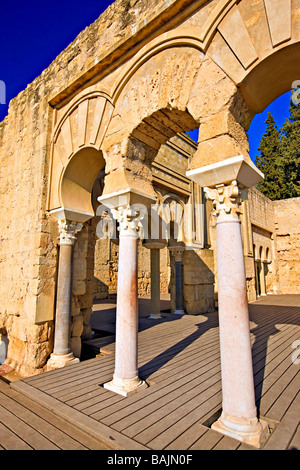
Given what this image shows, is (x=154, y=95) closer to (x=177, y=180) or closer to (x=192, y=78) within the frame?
(x=192, y=78)

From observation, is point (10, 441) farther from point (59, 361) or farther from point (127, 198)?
point (127, 198)

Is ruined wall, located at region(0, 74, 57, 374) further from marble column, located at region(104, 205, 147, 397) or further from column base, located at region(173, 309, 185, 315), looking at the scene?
column base, located at region(173, 309, 185, 315)

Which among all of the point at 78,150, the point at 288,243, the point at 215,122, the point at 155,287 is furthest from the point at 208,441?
the point at 288,243

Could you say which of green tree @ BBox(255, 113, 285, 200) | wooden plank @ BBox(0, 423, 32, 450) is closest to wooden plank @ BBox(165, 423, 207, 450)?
wooden plank @ BBox(0, 423, 32, 450)

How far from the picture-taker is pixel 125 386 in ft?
10.4

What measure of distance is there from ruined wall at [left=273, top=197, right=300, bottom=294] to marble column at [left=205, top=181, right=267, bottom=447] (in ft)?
52.8

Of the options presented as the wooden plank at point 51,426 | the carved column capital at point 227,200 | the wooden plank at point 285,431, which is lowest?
the wooden plank at point 51,426

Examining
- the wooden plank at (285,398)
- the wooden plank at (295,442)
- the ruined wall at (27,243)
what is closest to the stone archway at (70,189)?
the ruined wall at (27,243)

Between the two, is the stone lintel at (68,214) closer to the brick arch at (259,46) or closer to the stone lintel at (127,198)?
the stone lintel at (127,198)

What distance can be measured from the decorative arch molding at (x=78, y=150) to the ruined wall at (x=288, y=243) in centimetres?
1530

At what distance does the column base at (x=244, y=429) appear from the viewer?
7.07ft

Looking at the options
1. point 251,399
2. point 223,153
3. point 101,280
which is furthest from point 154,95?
point 101,280

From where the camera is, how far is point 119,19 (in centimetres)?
399

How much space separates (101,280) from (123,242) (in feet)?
37.5
